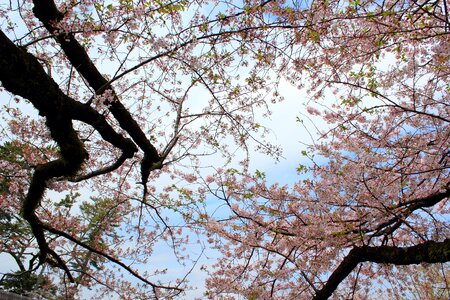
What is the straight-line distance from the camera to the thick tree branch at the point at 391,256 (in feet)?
12.0

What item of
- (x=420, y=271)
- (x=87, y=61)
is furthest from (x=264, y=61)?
(x=420, y=271)

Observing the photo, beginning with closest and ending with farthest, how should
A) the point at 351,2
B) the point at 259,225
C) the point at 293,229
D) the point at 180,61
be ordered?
the point at 351,2, the point at 180,61, the point at 293,229, the point at 259,225

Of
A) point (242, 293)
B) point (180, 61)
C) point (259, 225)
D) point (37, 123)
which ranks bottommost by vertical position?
point (242, 293)

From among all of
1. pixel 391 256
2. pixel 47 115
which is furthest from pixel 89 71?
pixel 391 256

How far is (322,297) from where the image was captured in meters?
4.48

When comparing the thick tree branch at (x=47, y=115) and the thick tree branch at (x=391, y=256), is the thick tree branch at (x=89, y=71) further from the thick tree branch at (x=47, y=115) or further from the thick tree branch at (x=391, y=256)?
the thick tree branch at (x=391, y=256)

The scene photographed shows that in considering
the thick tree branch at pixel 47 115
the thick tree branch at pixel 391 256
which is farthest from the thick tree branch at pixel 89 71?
the thick tree branch at pixel 391 256

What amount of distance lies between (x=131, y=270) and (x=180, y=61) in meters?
2.86

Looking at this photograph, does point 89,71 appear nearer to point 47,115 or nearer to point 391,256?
point 47,115

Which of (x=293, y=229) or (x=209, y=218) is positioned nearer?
(x=293, y=229)

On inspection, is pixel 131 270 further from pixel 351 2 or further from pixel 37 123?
pixel 351 2

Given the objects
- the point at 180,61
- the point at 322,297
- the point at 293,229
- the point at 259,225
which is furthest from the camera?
the point at 259,225

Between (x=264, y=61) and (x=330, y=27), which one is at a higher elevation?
(x=330, y=27)

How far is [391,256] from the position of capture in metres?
4.11
